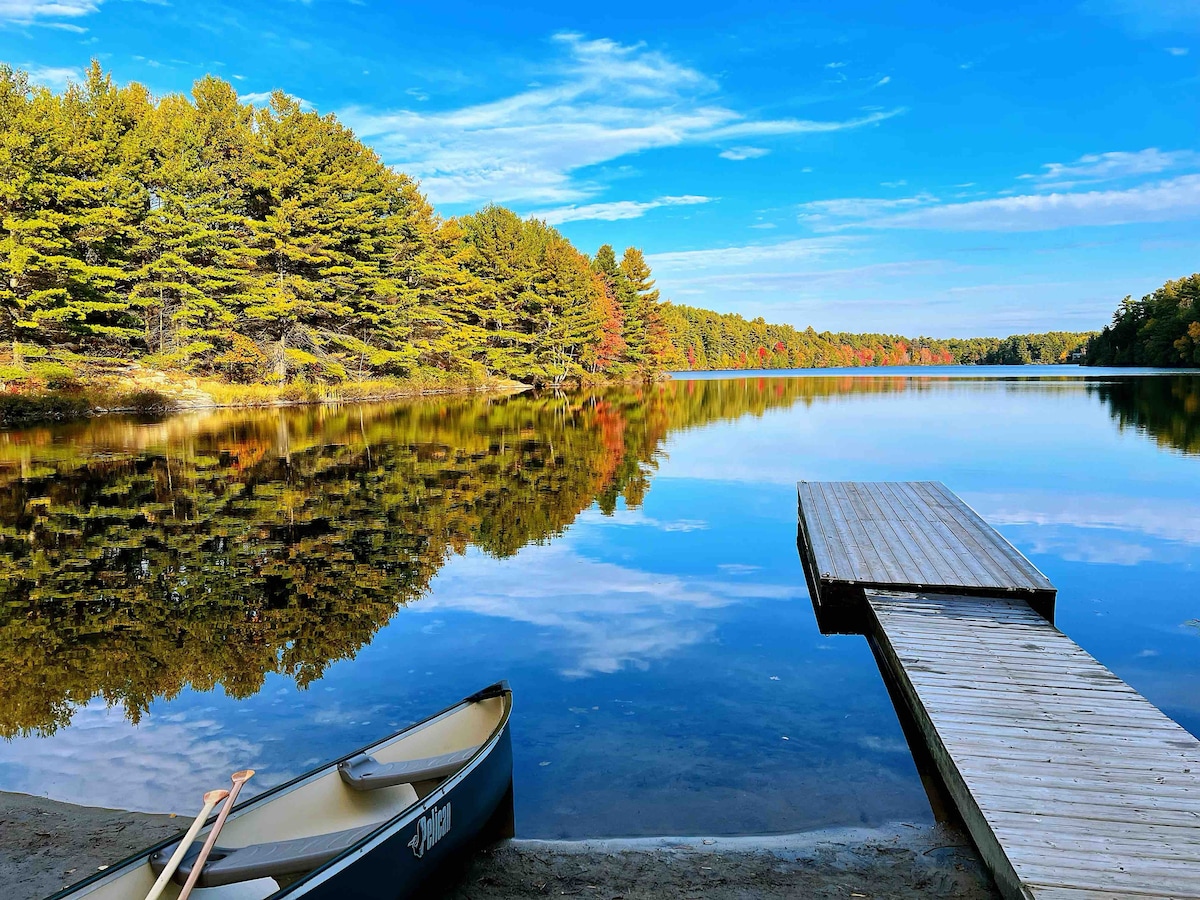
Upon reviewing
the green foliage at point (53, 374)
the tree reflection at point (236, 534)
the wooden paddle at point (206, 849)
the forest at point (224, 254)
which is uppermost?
the forest at point (224, 254)

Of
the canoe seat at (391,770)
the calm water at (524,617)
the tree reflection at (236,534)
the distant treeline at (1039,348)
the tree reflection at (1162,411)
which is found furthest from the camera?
the distant treeline at (1039,348)

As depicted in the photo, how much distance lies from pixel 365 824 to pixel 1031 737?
3988 millimetres

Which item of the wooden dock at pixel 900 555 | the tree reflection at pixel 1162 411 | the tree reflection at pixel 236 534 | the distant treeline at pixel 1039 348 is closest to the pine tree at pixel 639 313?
the tree reflection at pixel 1162 411

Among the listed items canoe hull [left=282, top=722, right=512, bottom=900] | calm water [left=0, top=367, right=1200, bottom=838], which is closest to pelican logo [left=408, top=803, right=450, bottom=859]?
canoe hull [left=282, top=722, right=512, bottom=900]

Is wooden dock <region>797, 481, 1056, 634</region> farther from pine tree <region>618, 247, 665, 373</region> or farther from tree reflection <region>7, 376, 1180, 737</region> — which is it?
pine tree <region>618, 247, 665, 373</region>

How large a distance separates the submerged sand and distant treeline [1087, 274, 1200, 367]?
314 feet

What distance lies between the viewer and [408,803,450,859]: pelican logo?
3.57 metres

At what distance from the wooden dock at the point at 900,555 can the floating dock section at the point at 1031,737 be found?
0.04 metres

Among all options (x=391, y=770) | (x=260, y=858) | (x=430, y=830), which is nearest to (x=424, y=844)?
(x=430, y=830)

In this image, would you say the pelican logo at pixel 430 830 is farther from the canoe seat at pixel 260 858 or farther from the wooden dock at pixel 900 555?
the wooden dock at pixel 900 555

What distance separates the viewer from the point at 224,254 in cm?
3666

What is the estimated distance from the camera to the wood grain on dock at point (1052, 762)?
347cm

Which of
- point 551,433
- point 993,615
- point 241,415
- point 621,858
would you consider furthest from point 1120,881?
point 241,415

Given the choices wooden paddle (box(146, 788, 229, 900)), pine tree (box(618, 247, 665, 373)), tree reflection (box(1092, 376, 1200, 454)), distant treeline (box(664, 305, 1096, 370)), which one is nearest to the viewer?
wooden paddle (box(146, 788, 229, 900))
